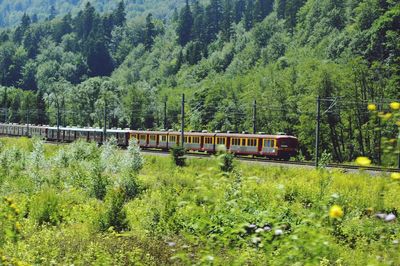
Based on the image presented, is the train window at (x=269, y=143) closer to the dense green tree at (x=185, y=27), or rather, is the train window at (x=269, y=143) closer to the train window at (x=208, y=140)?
the train window at (x=208, y=140)

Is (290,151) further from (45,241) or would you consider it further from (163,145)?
(45,241)

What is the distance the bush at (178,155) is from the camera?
37.0 meters

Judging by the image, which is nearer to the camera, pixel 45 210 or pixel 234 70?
pixel 45 210

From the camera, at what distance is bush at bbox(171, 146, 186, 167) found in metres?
37.0

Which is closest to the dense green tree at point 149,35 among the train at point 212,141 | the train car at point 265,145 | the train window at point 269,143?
the train at point 212,141

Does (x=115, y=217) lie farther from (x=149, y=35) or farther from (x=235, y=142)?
(x=149, y=35)

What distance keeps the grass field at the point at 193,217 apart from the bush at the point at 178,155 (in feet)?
3.68

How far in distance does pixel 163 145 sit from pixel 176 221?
106 ft

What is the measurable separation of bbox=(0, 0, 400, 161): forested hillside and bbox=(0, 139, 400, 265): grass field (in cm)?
A: 140

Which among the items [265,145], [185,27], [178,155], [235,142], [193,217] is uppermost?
[185,27]

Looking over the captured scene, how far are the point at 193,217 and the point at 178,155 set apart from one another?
21.5 metres

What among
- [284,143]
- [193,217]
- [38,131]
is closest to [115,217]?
[193,217]

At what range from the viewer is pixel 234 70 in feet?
386

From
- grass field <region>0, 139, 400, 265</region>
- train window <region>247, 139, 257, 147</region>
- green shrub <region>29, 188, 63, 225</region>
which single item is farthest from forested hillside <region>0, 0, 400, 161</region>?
green shrub <region>29, 188, 63, 225</region>
